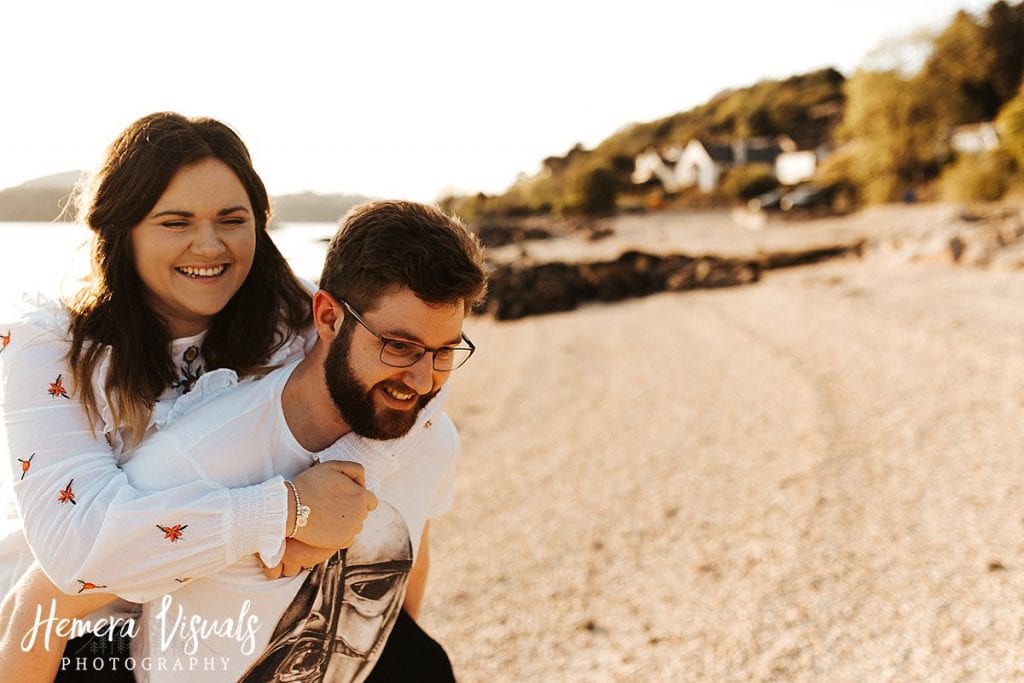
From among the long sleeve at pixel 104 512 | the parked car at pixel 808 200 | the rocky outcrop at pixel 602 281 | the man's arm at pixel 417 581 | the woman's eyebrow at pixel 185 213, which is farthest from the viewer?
the parked car at pixel 808 200

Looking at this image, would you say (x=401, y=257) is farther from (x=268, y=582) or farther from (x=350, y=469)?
(x=268, y=582)

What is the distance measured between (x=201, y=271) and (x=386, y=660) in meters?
1.38

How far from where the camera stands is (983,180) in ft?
84.6

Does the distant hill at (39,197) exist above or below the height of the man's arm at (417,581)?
above

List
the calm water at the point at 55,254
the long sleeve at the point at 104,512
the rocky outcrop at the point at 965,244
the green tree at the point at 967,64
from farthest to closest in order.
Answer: the green tree at the point at 967,64 → the rocky outcrop at the point at 965,244 → the calm water at the point at 55,254 → the long sleeve at the point at 104,512

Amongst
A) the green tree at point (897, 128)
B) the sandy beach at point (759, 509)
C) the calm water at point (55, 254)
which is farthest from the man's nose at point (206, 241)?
the green tree at point (897, 128)

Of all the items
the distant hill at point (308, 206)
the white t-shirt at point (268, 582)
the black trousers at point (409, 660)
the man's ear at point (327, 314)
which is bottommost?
the black trousers at point (409, 660)

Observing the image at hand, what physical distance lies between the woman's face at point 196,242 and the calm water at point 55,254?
0.25 metres

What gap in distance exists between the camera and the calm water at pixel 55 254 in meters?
2.57

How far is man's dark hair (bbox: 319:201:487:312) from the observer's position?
215 cm

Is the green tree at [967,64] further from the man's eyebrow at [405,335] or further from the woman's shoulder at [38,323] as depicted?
the woman's shoulder at [38,323]

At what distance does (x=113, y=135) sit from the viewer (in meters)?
2.54

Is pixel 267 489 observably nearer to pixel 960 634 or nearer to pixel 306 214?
pixel 306 214

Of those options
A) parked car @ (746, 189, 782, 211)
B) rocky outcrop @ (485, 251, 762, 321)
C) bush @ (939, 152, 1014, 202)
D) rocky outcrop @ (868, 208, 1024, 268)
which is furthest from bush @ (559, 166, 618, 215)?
rocky outcrop @ (868, 208, 1024, 268)
